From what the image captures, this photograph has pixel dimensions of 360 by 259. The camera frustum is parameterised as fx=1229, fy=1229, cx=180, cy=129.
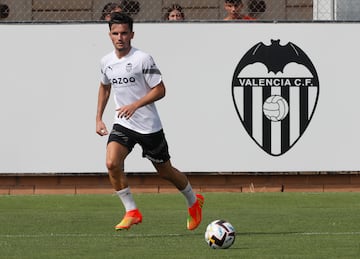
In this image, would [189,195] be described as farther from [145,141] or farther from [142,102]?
[142,102]

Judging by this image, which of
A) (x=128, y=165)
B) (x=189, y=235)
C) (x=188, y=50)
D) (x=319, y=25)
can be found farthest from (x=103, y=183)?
(x=189, y=235)

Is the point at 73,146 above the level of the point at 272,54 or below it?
below

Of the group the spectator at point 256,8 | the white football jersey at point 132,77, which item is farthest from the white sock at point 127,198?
the spectator at point 256,8

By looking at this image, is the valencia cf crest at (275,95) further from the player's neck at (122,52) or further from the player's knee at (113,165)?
the player's knee at (113,165)

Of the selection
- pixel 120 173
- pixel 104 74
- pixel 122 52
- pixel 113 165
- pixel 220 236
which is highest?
pixel 122 52

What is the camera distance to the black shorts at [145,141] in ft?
39.7

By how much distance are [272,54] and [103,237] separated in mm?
6292

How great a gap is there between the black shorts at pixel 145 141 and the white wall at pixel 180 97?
4.70 meters

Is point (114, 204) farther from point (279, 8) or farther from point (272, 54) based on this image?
point (279, 8)

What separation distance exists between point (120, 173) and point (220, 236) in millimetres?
1949

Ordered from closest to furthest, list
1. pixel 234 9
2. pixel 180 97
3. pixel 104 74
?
1. pixel 104 74
2. pixel 180 97
3. pixel 234 9

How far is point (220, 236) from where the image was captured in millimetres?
10258

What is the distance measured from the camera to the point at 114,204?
15953mm

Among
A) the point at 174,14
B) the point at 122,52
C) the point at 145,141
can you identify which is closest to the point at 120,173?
the point at 145,141
